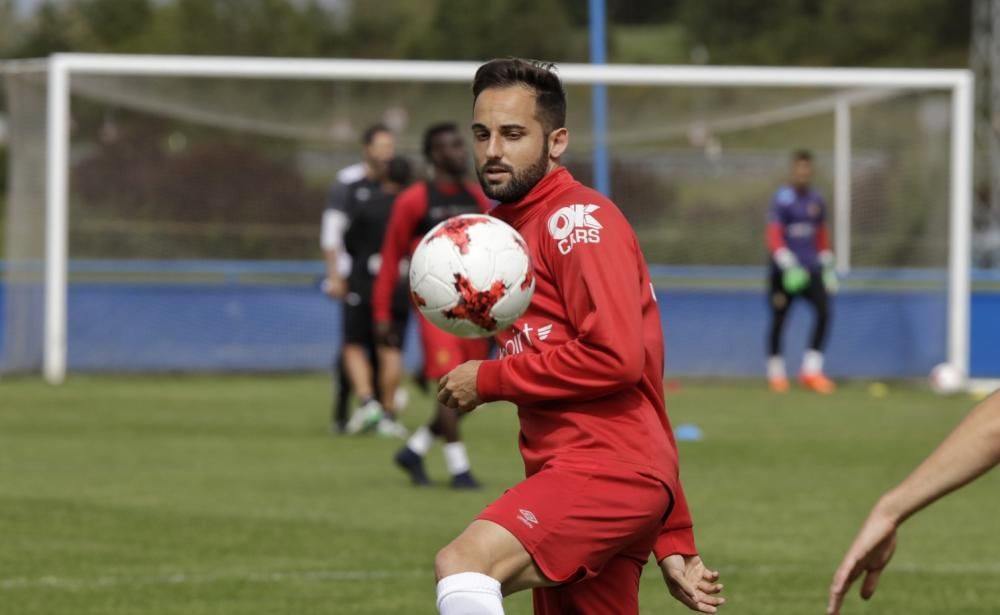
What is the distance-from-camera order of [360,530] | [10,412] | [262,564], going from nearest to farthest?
[262,564] < [360,530] < [10,412]

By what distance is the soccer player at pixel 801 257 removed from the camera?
18141mm

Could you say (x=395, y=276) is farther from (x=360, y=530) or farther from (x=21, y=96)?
(x=21, y=96)

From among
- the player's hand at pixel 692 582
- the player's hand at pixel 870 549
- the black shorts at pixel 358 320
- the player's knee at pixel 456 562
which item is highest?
the player's hand at pixel 870 549

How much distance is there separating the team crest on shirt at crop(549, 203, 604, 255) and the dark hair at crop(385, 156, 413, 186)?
8.38m

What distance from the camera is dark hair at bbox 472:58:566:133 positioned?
15.8 ft

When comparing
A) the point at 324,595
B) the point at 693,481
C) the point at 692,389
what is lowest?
the point at 692,389

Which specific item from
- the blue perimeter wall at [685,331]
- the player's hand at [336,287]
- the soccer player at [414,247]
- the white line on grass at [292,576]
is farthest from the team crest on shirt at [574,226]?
the blue perimeter wall at [685,331]

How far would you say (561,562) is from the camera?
4.54 meters

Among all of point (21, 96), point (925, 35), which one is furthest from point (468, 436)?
point (925, 35)

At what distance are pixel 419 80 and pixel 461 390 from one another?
1508cm

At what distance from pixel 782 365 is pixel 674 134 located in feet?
9.76

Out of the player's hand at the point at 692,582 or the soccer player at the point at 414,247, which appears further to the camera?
the soccer player at the point at 414,247

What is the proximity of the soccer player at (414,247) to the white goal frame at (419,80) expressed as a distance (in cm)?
648

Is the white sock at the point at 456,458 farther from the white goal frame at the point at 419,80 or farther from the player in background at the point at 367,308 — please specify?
the white goal frame at the point at 419,80
